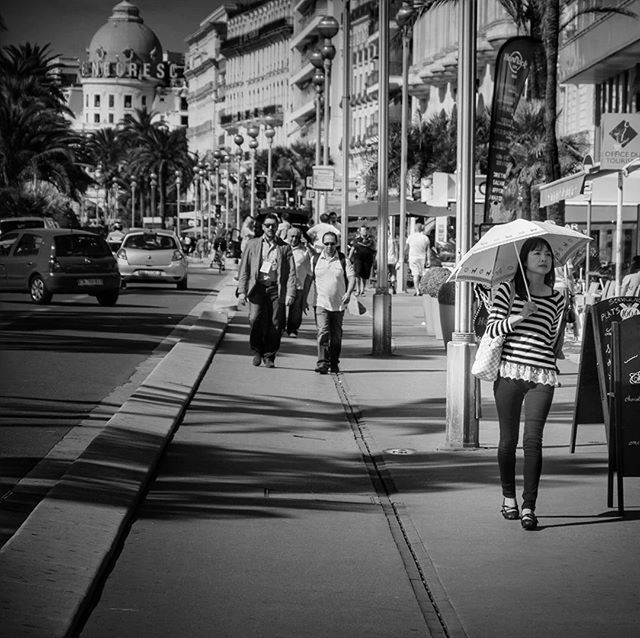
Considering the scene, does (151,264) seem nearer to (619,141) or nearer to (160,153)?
(619,141)

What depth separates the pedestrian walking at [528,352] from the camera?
880cm

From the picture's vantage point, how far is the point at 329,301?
18203 mm

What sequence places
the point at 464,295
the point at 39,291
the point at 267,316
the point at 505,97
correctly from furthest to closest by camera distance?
the point at 39,291, the point at 505,97, the point at 267,316, the point at 464,295

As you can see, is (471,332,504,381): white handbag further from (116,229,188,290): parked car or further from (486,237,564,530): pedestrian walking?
(116,229,188,290): parked car

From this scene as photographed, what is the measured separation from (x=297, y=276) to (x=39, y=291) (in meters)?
12.3

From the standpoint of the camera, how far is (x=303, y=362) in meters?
20.1

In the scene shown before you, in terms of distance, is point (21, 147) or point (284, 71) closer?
point (21, 147)

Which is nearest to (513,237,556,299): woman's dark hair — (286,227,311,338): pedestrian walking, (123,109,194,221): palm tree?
(286,227,311,338): pedestrian walking

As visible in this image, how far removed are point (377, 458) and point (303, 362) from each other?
8586 mm

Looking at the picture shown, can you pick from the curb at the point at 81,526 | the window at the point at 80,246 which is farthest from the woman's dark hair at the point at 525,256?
the window at the point at 80,246

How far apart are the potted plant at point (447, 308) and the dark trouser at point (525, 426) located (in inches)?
445

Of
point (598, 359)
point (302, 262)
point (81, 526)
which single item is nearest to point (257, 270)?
point (302, 262)

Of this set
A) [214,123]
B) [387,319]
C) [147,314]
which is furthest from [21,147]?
[214,123]

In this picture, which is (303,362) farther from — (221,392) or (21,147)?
(21,147)
